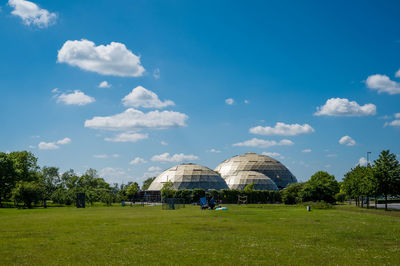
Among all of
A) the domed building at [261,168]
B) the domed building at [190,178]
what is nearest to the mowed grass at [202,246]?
the domed building at [190,178]

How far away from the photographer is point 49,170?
5527 inches

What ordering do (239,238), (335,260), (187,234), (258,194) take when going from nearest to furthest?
(335,260) < (239,238) < (187,234) < (258,194)

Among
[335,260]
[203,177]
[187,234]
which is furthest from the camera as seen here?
[203,177]

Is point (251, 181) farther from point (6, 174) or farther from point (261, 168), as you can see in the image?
point (6, 174)

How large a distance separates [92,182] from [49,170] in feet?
142

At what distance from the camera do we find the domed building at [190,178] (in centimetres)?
13225

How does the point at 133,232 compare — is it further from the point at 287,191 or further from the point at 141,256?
the point at 287,191

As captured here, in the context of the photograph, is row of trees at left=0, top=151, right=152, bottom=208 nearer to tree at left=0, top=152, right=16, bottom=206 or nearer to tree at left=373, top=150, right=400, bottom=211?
tree at left=0, top=152, right=16, bottom=206

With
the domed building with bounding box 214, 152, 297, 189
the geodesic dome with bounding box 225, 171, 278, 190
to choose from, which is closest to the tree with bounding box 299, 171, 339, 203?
the geodesic dome with bounding box 225, 171, 278, 190

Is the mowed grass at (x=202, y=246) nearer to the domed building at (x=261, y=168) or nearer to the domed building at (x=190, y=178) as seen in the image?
the domed building at (x=190, y=178)

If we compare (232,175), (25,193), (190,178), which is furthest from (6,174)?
(232,175)

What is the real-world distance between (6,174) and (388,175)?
82266mm

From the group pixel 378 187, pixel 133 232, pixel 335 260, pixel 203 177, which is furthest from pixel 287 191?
pixel 335 260

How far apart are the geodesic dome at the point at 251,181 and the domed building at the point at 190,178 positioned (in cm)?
1398
